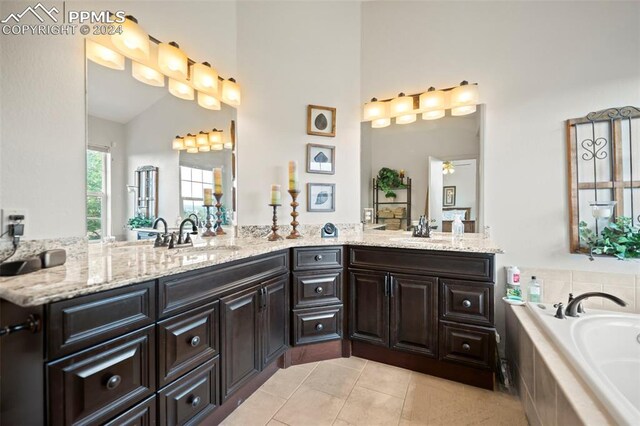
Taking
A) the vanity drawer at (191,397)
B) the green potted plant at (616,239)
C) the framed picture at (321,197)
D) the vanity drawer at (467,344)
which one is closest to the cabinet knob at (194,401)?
the vanity drawer at (191,397)

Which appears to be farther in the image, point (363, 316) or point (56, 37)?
point (363, 316)

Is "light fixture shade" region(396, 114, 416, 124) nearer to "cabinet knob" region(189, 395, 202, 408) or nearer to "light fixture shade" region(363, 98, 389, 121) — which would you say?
"light fixture shade" region(363, 98, 389, 121)

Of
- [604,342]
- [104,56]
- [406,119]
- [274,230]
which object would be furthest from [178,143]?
[604,342]

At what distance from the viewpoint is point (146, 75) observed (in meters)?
1.76

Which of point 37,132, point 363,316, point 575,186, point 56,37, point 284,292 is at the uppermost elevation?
point 56,37

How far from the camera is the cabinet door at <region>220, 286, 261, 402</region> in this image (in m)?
1.44

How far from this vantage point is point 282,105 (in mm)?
2480

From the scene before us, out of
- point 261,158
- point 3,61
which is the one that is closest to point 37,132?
point 3,61

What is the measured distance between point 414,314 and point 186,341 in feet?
4.63

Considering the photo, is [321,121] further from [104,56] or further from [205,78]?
[104,56]

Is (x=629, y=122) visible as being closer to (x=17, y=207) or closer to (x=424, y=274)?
(x=424, y=274)

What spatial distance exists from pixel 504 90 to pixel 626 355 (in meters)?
1.88

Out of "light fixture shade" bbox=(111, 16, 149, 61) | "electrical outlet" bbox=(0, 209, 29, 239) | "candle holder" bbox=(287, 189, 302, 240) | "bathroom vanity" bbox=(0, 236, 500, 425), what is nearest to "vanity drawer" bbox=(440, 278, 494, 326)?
"bathroom vanity" bbox=(0, 236, 500, 425)

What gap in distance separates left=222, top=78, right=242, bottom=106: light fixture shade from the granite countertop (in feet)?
3.65
